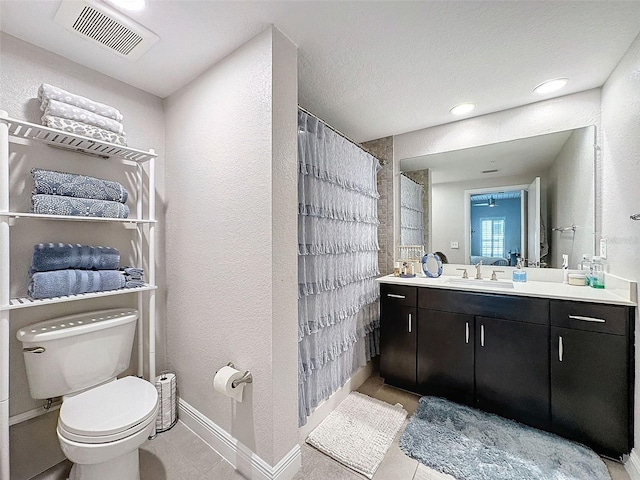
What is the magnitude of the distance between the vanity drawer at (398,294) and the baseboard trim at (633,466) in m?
1.28

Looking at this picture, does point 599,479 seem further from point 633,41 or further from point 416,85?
point 416,85

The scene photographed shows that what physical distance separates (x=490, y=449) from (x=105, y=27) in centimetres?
300

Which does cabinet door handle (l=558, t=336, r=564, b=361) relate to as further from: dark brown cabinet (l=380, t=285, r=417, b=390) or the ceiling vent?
the ceiling vent

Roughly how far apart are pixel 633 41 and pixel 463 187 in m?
1.24

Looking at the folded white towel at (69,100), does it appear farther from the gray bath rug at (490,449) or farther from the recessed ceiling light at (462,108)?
the gray bath rug at (490,449)

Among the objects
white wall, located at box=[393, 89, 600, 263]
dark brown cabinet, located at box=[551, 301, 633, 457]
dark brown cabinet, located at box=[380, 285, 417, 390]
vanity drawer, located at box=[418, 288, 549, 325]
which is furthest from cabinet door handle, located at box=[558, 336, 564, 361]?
white wall, located at box=[393, 89, 600, 263]

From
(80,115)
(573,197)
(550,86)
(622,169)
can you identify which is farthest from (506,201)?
(80,115)

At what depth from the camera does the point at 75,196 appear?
1.38 metres

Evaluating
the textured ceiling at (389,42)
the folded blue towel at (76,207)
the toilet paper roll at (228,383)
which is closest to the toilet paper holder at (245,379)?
the toilet paper roll at (228,383)

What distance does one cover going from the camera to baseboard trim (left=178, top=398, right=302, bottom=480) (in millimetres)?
1307

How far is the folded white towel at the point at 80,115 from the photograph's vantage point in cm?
132

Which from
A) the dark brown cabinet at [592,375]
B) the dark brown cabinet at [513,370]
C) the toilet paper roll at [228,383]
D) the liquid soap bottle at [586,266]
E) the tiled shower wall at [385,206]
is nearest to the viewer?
the toilet paper roll at [228,383]

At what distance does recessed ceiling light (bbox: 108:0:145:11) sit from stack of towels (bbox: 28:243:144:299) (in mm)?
1145

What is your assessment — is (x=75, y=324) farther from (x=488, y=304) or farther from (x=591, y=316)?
(x=591, y=316)
